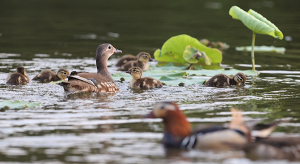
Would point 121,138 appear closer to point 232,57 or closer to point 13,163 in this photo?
point 13,163

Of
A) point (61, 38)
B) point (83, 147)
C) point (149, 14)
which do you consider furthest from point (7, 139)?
point (149, 14)

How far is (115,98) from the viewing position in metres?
8.25

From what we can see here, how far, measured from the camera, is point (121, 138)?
Answer: 5.80m

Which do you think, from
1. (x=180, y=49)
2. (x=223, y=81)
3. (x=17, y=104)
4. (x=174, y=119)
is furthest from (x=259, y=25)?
(x=174, y=119)

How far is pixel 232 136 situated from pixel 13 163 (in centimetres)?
217

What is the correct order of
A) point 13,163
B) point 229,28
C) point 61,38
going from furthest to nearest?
point 229,28, point 61,38, point 13,163

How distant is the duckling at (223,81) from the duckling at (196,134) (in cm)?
408

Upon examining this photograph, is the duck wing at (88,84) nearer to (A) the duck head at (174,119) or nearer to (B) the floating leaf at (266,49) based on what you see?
(A) the duck head at (174,119)

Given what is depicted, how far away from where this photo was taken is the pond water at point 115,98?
5311 mm

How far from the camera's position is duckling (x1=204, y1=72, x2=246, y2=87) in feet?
31.0

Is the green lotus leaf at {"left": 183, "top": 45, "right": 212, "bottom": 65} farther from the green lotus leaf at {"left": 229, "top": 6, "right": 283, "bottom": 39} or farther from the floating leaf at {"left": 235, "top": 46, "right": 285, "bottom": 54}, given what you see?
the floating leaf at {"left": 235, "top": 46, "right": 285, "bottom": 54}

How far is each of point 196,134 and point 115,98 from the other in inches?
124

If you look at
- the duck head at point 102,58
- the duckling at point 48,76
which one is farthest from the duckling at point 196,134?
the duckling at point 48,76

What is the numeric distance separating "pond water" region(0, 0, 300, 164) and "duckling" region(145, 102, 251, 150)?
0.11 metres
